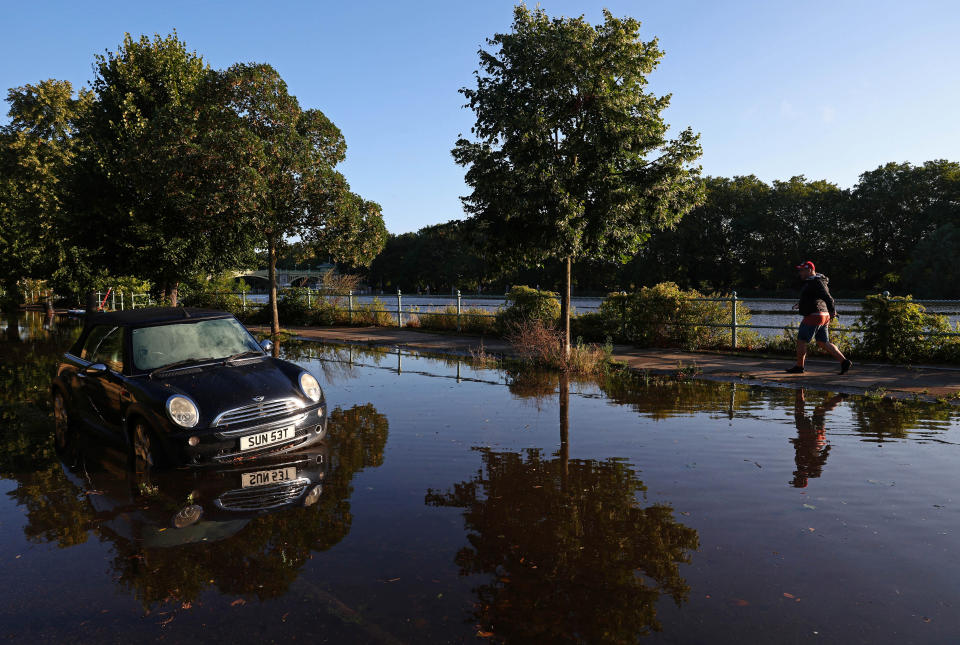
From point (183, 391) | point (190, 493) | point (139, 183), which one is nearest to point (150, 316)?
point (183, 391)

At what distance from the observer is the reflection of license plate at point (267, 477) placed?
548 centimetres

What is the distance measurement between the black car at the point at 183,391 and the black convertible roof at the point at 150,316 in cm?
1

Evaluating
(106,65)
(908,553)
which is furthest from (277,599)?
(106,65)

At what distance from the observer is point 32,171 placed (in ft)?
128

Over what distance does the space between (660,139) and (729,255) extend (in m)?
80.4

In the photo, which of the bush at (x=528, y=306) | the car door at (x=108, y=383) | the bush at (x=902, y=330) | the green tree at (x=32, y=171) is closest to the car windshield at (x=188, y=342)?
the car door at (x=108, y=383)

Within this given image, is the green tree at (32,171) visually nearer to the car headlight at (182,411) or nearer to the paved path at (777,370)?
the paved path at (777,370)

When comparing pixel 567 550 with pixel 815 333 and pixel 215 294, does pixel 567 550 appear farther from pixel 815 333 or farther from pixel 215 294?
pixel 215 294

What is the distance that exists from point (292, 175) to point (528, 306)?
8526mm

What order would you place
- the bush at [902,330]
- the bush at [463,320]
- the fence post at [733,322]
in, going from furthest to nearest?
the bush at [463,320] → the fence post at [733,322] → the bush at [902,330]

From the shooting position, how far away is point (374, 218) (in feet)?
67.6

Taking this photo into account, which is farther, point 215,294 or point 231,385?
point 215,294

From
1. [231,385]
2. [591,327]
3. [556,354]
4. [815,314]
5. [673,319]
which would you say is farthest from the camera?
[591,327]

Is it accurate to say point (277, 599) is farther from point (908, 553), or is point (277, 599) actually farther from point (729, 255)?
point (729, 255)
